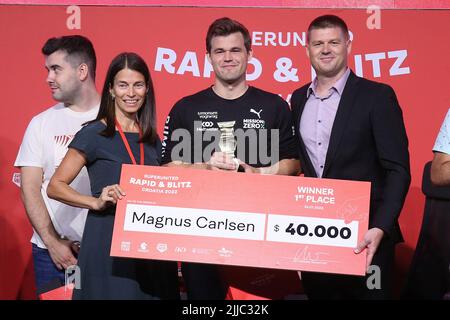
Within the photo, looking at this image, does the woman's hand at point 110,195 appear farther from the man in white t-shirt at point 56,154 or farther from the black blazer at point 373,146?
the black blazer at point 373,146

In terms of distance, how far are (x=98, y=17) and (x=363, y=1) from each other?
1534 millimetres

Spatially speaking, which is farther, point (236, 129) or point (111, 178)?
point (236, 129)

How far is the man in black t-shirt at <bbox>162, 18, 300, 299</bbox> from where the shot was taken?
11.3 ft

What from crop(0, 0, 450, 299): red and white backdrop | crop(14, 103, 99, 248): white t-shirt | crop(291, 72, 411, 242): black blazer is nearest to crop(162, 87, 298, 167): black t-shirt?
crop(291, 72, 411, 242): black blazer

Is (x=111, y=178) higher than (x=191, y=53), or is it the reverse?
(x=191, y=53)

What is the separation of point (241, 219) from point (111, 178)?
60 cm

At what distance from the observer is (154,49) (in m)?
4.41

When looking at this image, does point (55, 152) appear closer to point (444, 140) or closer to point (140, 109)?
point (140, 109)

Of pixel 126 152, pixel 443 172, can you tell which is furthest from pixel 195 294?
pixel 443 172

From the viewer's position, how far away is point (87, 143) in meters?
3.29

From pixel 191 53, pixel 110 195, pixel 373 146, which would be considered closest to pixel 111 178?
pixel 110 195

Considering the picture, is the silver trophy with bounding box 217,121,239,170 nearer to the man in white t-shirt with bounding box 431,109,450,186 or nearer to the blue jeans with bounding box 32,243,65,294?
the man in white t-shirt with bounding box 431,109,450,186

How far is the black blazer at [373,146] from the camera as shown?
10.7ft

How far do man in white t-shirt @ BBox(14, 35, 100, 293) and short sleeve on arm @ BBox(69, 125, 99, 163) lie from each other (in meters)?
0.65
